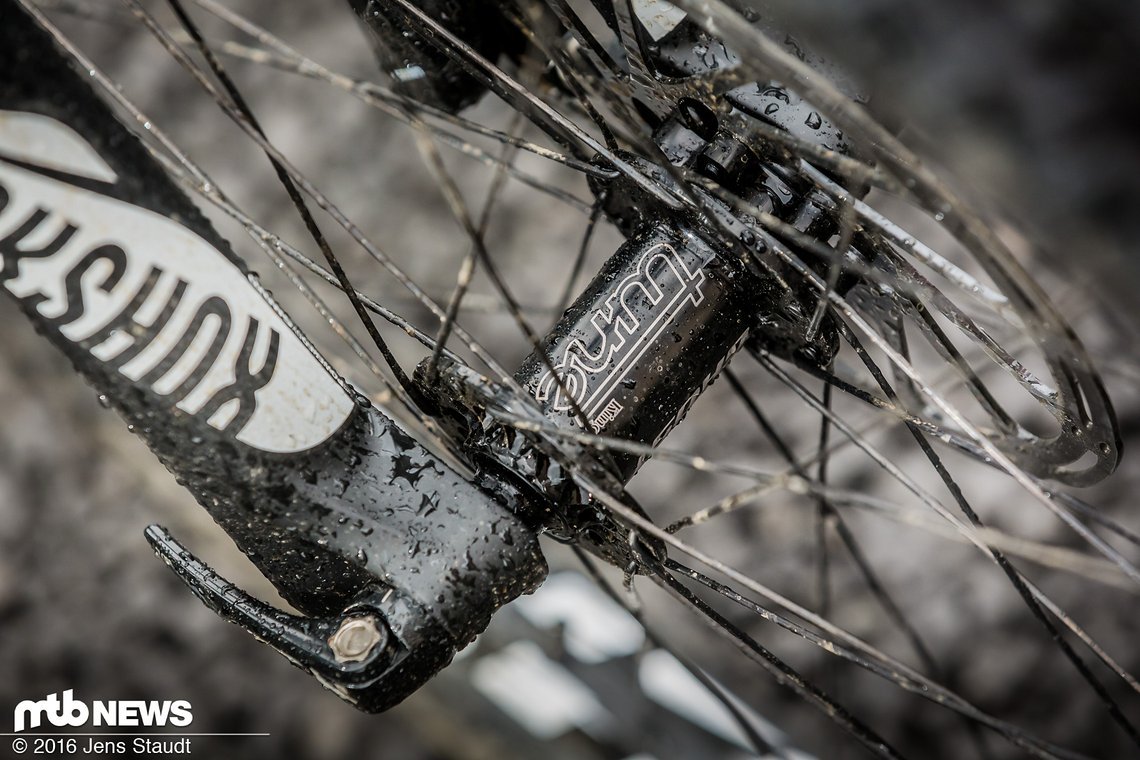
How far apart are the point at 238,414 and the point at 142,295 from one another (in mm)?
47

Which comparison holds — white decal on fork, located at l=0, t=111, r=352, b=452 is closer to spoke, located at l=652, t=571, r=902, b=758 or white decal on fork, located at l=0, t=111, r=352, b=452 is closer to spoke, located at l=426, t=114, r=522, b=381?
spoke, located at l=426, t=114, r=522, b=381

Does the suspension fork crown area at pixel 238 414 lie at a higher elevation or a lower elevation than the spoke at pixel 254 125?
lower

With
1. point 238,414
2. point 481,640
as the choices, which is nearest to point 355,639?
point 238,414

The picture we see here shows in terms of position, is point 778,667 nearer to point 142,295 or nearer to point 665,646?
point 665,646

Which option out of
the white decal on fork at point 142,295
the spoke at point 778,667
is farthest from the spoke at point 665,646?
the white decal on fork at point 142,295

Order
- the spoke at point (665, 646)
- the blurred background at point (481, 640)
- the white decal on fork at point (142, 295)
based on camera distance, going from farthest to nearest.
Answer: the blurred background at point (481, 640) < the spoke at point (665, 646) < the white decal on fork at point (142, 295)

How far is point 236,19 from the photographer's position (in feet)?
1.00

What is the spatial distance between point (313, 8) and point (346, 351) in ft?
1.24

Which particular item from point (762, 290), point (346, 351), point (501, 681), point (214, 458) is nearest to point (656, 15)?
point (762, 290)

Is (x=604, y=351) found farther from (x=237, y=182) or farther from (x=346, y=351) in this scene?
(x=237, y=182)

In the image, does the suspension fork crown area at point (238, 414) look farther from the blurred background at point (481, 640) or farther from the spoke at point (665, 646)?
the blurred background at point (481, 640)

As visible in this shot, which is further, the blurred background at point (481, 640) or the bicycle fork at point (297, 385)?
the blurred background at point (481, 640)

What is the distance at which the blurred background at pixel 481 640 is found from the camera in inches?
27.9

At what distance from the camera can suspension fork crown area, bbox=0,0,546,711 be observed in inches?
9.7
